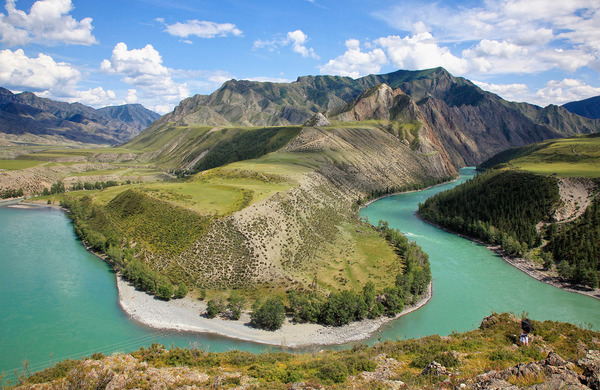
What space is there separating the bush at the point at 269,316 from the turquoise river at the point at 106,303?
3954 mm

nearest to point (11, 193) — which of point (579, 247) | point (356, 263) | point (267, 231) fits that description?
point (267, 231)

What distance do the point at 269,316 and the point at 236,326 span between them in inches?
190

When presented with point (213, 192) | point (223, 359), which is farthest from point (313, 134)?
point (223, 359)

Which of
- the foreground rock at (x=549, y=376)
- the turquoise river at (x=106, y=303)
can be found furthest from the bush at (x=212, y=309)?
the foreground rock at (x=549, y=376)

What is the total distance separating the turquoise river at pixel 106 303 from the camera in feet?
141

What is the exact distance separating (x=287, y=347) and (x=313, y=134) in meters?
128

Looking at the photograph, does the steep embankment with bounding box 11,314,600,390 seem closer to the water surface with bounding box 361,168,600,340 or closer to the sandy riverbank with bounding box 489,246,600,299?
the water surface with bounding box 361,168,600,340

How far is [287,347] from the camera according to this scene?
43.2m

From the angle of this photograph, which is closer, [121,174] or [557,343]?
[557,343]

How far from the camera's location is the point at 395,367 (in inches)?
1017

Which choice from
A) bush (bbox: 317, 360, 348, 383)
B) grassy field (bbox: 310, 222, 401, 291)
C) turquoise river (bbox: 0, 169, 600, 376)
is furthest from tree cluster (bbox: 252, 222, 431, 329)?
bush (bbox: 317, 360, 348, 383)

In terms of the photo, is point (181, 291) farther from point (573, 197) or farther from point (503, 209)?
point (573, 197)

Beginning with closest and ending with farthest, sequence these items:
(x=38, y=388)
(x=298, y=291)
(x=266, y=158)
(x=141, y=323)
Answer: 1. (x=38, y=388)
2. (x=141, y=323)
3. (x=298, y=291)
4. (x=266, y=158)

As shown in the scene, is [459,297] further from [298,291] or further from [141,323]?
[141,323]
